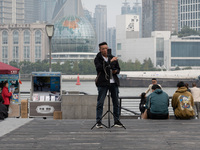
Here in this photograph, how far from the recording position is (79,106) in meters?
18.0

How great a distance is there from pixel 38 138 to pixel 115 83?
2579 millimetres

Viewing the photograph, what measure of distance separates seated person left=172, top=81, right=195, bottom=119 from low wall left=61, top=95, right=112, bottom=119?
3732 millimetres

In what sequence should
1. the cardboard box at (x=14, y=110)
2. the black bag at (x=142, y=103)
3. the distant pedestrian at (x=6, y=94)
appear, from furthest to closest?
the cardboard box at (x=14, y=110)
the distant pedestrian at (x=6, y=94)
the black bag at (x=142, y=103)

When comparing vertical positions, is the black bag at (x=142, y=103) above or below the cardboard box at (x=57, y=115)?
above

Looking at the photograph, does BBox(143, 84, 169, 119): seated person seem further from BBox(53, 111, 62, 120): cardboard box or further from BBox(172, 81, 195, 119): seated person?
BBox(53, 111, 62, 120): cardboard box

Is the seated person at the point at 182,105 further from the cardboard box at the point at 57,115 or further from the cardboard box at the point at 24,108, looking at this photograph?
the cardboard box at the point at 24,108

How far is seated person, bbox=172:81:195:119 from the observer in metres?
14.5

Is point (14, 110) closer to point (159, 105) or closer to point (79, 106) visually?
point (79, 106)

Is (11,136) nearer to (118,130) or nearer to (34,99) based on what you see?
(118,130)

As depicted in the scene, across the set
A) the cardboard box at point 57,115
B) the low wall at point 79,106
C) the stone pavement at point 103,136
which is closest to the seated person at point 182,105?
the stone pavement at point 103,136

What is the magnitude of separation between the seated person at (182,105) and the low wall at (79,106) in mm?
3732

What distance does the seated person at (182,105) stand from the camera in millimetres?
14523


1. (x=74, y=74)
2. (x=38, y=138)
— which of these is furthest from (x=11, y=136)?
(x=74, y=74)

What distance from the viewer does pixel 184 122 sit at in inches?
539
